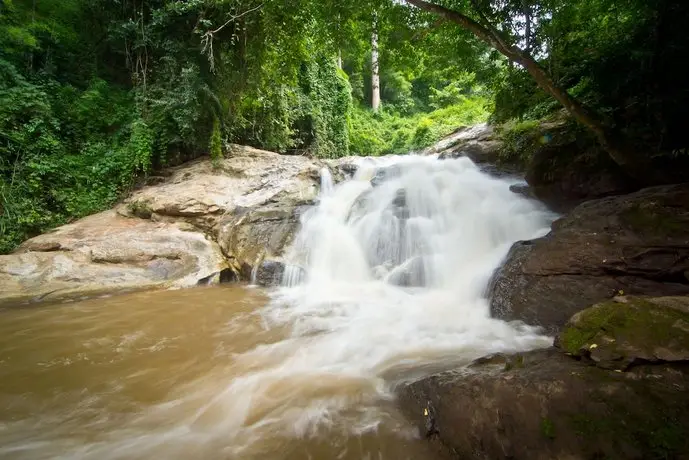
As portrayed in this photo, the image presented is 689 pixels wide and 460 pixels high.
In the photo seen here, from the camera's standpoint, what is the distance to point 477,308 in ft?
15.3

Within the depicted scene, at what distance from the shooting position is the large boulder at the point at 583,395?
66.3 inches

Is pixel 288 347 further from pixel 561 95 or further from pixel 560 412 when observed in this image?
pixel 561 95

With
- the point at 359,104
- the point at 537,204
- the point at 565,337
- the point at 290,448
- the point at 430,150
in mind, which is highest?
the point at 359,104

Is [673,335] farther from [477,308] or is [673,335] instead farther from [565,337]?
[477,308]

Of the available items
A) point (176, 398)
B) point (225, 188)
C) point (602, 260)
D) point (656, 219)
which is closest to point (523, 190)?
point (656, 219)

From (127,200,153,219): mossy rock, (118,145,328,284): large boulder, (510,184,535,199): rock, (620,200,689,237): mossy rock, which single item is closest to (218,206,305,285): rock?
(118,145,328,284): large boulder

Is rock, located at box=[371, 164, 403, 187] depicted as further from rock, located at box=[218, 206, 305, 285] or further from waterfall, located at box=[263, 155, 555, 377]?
rock, located at box=[218, 206, 305, 285]

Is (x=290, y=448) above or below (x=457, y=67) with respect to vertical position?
below

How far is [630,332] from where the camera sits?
226 cm

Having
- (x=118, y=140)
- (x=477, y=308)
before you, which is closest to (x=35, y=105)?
(x=118, y=140)

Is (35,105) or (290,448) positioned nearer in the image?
(290,448)

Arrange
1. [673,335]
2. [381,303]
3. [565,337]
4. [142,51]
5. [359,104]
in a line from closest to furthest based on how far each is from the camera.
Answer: [673,335]
[565,337]
[381,303]
[142,51]
[359,104]

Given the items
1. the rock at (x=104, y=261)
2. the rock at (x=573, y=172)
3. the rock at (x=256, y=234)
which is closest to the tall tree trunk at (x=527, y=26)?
the rock at (x=573, y=172)

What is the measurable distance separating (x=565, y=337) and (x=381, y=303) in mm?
3091
